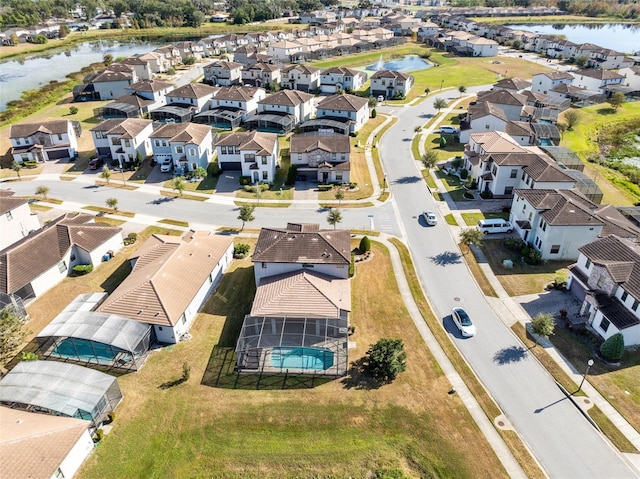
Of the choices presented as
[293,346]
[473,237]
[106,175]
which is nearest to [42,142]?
[106,175]

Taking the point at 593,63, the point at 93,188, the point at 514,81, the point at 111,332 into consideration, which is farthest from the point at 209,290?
the point at 593,63

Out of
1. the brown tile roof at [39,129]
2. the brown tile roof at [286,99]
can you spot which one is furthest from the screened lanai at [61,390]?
the brown tile roof at [286,99]

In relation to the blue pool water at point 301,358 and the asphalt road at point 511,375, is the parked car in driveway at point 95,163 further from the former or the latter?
the blue pool water at point 301,358

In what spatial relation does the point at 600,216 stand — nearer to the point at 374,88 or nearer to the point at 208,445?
the point at 208,445

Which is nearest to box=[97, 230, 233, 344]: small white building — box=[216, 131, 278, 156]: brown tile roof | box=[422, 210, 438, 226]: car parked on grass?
box=[216, 131, 278, 156]: brown tile roof

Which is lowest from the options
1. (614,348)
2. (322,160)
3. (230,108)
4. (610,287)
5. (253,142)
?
(614,348)

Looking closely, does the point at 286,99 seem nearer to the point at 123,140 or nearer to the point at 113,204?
the point at 123,140

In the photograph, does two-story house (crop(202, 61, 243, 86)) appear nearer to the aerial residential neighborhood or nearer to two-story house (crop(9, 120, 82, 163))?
the aerial residential neighborhood
